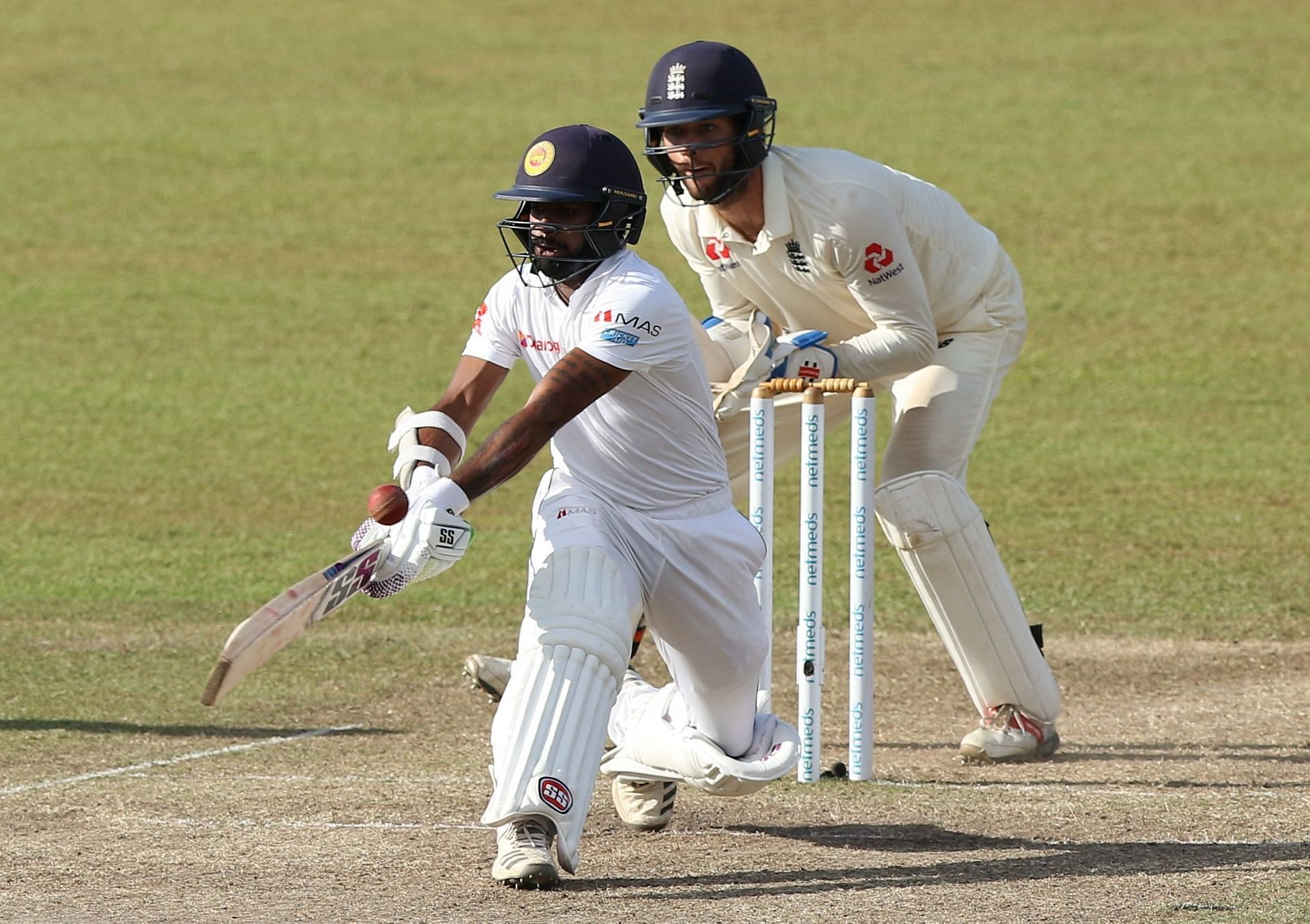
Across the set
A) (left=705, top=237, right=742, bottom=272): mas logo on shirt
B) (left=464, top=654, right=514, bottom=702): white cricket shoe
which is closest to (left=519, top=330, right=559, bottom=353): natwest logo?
(left=705, top=237, right=742, bottom=272): mas logo on shirt

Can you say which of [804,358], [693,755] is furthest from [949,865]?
[804,358]

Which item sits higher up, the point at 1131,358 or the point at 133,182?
the point at 133,182

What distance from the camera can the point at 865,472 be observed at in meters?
4.85

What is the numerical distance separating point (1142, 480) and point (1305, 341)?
126 inches

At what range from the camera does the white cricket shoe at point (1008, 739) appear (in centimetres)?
517

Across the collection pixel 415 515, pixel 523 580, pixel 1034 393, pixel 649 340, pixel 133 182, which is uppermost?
pixel 133 182

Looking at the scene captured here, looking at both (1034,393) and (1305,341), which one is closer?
(1034,393)

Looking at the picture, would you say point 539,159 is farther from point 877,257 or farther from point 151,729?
point 151,729

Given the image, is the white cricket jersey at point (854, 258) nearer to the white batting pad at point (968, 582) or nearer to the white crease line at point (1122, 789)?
the white batting pad at point (968, 582)

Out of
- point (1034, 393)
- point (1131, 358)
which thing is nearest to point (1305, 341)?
point (1131, 358)

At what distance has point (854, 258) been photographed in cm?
504

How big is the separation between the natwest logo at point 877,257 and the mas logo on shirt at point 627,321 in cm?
116

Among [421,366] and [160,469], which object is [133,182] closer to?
[421,366]

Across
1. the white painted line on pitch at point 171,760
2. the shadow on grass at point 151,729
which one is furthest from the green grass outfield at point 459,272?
the white painted line on pitch at point 171,760
